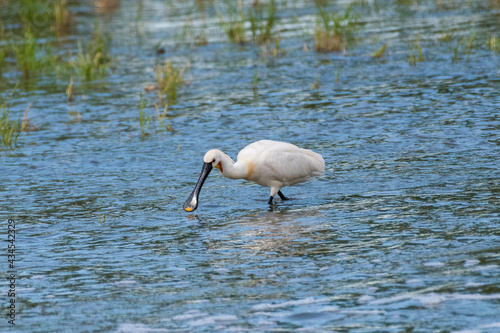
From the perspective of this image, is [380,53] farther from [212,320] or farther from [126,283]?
[212,320]

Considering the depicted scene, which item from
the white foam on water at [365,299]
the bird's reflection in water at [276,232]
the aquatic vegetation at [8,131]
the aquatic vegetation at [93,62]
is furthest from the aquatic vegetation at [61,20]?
the white foam on water at [365,299]

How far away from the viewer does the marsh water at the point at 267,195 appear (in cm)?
613

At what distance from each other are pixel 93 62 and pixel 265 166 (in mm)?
9408

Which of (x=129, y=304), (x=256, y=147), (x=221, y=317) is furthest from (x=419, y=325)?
(x=256, y=147)

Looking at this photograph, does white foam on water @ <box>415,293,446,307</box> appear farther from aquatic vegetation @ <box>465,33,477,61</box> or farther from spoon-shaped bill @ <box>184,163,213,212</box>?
aquatic vegetation @ <box>465,33,477,61</box>

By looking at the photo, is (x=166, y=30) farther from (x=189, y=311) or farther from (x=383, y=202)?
(x=189, y=311)

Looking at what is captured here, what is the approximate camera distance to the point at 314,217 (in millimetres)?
8555

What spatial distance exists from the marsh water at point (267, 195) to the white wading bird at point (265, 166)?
10.0 inches

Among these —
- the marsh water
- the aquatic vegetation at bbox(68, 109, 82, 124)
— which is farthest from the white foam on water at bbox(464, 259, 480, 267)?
the aquatic vegetation at bbox(68, 109, 82, 124)

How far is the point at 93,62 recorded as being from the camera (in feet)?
58.2

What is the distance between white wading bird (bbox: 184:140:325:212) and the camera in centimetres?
907

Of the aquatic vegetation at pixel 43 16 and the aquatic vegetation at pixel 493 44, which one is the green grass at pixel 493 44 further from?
the aquatic vegetation at pixel 43 16

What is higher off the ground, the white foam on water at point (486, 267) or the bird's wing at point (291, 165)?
the bird's wing at point (291, 165)

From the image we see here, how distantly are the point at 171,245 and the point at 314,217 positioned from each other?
1.51 m
